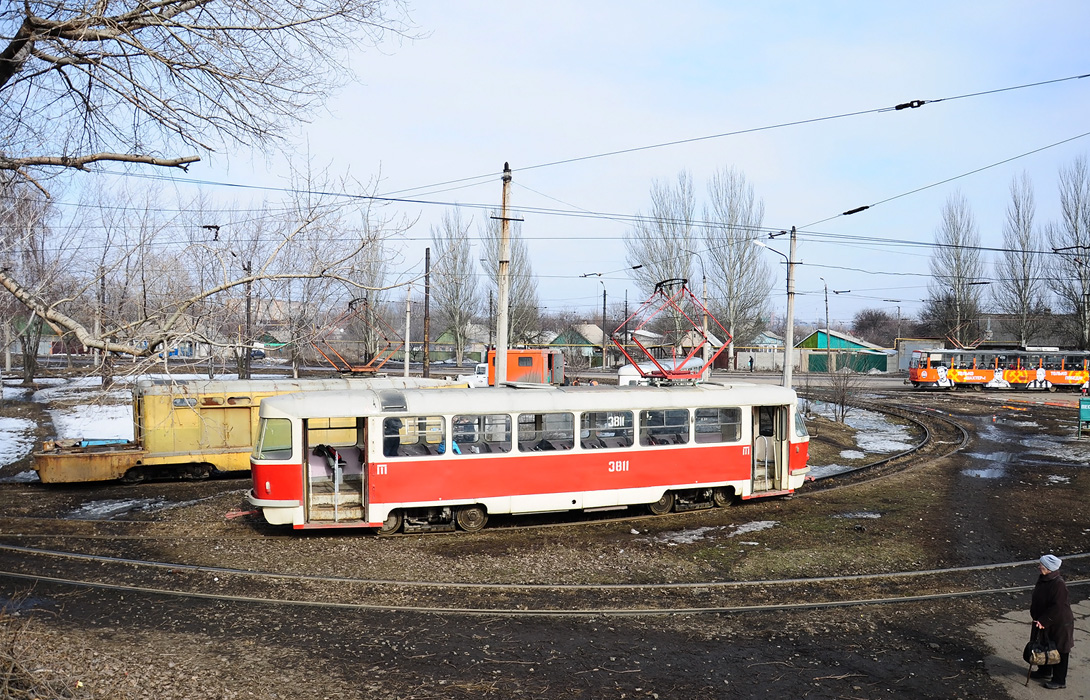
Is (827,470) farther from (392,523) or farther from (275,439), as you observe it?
(275,439)

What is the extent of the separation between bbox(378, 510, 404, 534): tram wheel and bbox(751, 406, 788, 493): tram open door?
23.6 feet

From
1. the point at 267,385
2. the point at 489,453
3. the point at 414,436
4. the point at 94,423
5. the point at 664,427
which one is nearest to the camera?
the point at 414,436

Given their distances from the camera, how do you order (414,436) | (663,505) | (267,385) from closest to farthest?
(414,436) → (663,505) → (267,385)

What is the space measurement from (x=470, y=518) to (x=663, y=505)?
3.94 meters

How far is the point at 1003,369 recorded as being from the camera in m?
47.5

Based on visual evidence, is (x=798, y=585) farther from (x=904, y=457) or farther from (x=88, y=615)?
(x=904, y=457)

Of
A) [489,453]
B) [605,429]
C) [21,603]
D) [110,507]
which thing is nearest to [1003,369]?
[605,429]

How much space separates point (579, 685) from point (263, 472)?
7.33 metres

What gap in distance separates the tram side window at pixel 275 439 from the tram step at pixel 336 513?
3.78 feet

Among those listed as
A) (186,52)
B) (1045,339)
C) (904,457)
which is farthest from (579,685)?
(1045,339)

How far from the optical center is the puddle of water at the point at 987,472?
1900 centimetres

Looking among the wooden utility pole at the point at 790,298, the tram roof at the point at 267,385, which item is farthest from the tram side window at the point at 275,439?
the wooden utility pole at the point at 790,298

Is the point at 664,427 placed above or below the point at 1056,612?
above

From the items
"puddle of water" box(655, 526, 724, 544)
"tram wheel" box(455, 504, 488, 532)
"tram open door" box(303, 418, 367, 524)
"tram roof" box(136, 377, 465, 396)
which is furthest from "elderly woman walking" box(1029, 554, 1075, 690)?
"tram roof" box(136, 377, 465, 396)
